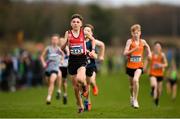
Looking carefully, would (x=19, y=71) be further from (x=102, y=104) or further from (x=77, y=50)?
(x=77, y=50)

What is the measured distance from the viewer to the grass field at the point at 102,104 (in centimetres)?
1758

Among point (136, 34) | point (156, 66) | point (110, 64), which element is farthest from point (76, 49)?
point (110, 64)

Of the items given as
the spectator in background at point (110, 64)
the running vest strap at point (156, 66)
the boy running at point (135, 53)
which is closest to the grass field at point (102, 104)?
the boy running at point (135, 53)

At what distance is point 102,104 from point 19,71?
575 inches

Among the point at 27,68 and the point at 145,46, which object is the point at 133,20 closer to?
the point at 27,68

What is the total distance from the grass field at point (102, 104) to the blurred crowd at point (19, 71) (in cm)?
87

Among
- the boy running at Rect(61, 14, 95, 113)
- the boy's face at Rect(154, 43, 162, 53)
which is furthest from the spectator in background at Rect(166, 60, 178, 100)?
the boy running at Rect(61, 14, 95, 113)

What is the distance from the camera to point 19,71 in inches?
1567

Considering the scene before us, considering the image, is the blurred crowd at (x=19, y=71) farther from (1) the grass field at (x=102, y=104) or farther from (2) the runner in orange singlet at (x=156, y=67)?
(2) the runner in orange singlet at (x=156, y=67)

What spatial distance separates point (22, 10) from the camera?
92.1 m

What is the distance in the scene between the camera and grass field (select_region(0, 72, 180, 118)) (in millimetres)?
17578

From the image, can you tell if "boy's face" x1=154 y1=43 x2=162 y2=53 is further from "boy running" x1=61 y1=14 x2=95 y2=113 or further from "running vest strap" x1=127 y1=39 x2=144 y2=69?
"boy running" x1=61 y1=14 x2=95 y2=113

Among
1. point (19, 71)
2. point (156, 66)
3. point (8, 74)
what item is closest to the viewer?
point (156, 66)

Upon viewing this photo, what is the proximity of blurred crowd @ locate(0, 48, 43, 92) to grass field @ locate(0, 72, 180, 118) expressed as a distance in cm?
87
